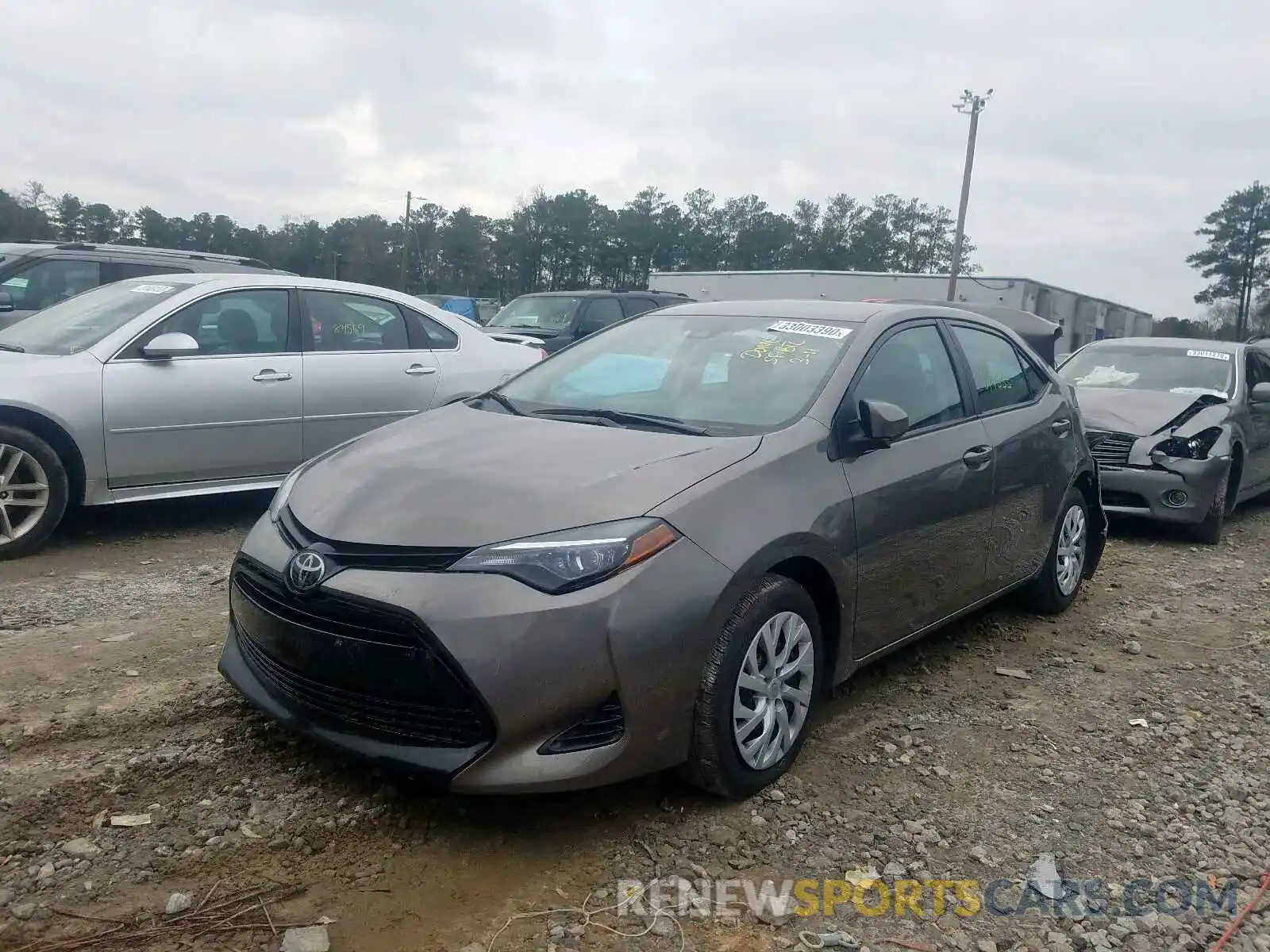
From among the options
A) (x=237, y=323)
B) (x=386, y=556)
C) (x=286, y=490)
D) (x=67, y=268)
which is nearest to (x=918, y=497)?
(x=386, y=556)

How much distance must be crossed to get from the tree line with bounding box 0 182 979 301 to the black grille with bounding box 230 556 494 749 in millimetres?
48542

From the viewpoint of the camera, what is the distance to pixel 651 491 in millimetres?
2982

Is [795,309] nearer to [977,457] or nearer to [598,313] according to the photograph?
[977,457]

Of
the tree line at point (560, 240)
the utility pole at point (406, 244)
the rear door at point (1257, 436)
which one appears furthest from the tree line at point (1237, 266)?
the rear door at point (1257, 436)

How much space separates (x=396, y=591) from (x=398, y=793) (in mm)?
786

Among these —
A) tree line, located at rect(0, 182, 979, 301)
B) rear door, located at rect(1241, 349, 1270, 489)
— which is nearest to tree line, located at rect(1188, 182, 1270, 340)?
tree line, located at rect(0, 182, 979, 301)

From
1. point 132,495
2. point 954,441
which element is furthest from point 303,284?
point 954,441

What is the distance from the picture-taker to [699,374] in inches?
157

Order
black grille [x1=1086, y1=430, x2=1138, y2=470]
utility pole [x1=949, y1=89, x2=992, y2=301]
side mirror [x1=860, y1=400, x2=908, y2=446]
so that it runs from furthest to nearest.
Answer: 1. utility pole [x1=949, y1=89, x2=992, y2=301]
2. black grille [x1=1086, y1=430, x2=1138, y2=470]
3. side mirror [x1=860, y1=400, x2=908, y2=446]

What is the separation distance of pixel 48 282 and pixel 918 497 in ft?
25.3

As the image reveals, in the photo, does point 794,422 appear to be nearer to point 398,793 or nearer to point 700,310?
point 700,310

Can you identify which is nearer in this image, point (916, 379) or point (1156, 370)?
point (916, 379)

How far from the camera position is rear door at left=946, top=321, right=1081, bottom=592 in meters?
4.53

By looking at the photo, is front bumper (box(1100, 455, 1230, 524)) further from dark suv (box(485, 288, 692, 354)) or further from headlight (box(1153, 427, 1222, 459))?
dark suv (box(485, 288, 692, 354))
